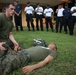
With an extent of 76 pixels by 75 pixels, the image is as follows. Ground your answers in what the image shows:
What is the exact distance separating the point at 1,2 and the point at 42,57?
1792 cm

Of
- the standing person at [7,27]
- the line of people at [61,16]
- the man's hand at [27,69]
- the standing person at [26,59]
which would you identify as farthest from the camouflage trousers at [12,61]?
the line of people at [61,16]

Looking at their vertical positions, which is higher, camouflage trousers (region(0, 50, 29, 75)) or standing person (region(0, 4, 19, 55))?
standing person (region(0, 4, 19, 55))

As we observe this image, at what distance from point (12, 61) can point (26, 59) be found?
17.9 inches

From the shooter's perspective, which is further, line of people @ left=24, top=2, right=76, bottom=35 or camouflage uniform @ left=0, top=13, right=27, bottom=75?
line of people @ left=24, top=2, right=76, bottom=35

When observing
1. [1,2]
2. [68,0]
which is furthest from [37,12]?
[68,0]

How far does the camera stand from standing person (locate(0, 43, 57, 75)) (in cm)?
573

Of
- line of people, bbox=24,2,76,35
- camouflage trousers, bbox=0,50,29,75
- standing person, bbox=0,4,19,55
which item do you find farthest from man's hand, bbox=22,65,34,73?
line of people, bbox=24,2,76,35

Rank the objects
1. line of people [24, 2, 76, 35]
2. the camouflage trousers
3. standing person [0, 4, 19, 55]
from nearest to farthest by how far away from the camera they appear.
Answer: the camouflage trousers → standing person [0, 4, 19, 55] → line of people [24, 2, 76, 35]

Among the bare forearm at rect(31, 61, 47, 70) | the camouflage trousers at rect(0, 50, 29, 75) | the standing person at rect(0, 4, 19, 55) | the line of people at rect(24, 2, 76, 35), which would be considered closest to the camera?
the camouflage trousers at rect(0, 50, 29, 75)

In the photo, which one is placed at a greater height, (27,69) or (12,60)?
(12,60)

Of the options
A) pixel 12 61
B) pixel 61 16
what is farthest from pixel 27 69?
pixel 61 16

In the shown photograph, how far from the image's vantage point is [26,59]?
618cm

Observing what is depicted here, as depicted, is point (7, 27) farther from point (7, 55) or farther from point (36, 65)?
point (36, 65)

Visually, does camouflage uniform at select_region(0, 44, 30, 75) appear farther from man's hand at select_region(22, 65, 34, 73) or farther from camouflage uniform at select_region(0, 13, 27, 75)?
man's hand at select_region(22, 65, 34, 73)
